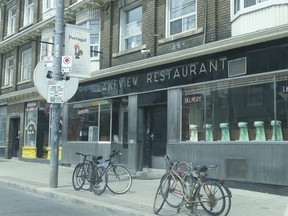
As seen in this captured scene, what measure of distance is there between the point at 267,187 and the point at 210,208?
3.60 meters

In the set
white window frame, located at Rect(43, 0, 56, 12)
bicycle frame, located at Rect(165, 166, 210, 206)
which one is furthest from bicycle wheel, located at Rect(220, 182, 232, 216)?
white window frame, located at Rect(43, 0, 56, 12)

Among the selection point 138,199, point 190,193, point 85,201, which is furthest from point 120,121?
point 190,193

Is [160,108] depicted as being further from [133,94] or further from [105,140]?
[105,140]

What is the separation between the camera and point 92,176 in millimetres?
10352

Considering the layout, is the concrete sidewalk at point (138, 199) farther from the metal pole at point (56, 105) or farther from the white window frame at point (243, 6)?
the white window frame at point (243, 6)

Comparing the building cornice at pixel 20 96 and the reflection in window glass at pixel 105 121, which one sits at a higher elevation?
the building cornice at pixel 20 96

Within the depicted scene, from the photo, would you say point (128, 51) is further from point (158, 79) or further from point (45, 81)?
point (45, 81)

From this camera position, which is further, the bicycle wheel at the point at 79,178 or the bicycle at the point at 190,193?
the bicycle wheel at the point at 79,178

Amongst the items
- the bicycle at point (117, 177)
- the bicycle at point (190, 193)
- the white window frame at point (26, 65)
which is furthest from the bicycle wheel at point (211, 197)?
the white window frame at point (26, 65)

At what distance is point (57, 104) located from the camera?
11.6 metres

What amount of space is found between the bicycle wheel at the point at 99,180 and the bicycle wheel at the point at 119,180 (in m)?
0.15

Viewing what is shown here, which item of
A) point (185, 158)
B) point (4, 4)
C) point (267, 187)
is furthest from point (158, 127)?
point (4, 4)

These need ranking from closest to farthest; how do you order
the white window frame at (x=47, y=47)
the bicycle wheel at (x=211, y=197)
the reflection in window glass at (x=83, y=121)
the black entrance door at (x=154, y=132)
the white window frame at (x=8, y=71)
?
1. the bicycle wheel at (x=211, y=197)
2. the black entrance door at (x=154, y=132)
3. the reflection in window glass at (x=83, y=121)
4. the white window frame at (x=47, y=47)
5. the white window frame at (x=8, y=71)

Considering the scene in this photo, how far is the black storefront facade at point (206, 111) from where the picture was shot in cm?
1069
